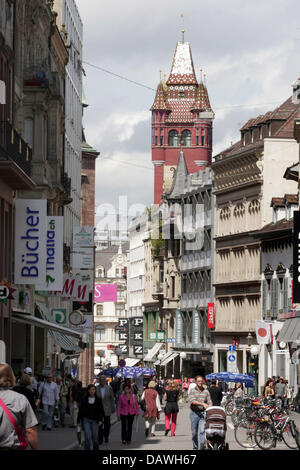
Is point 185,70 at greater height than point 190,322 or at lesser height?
greater

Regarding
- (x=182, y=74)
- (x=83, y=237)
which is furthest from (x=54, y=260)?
(x=182, y=74)

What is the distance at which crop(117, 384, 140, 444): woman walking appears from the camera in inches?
1411

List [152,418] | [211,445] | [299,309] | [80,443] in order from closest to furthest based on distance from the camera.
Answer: [211,445] < [80,443] < [152,418] < [299,309]

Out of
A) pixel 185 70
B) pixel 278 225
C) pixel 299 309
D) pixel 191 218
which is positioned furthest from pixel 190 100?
pixel 299 309

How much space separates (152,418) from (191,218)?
253 ft

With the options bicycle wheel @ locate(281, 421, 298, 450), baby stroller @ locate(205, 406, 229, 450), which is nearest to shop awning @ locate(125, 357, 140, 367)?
bicycle wheel @ locate(281, 421, 298, 450)

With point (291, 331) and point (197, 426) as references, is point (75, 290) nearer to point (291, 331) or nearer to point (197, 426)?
point (291, 331)

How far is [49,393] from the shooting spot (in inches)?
1618

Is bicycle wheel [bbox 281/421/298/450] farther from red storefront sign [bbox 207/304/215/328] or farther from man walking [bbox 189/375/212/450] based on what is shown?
red storefront sign [bbox 207/304/215/328]

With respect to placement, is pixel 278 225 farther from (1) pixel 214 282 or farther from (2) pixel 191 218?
(2) pixel 191 218

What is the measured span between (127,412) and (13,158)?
693cm

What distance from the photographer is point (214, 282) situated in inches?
4242

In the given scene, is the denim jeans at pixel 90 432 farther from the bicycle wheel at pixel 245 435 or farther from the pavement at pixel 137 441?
the bicycle wheel at pixel 245 435

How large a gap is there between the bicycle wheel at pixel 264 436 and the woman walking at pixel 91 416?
5059 millimetres
